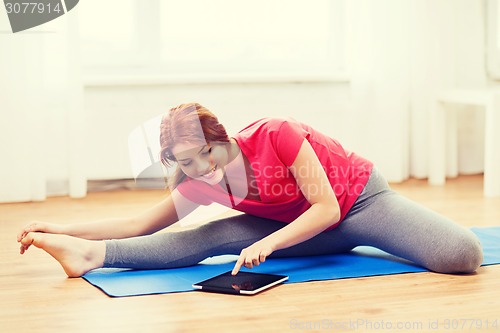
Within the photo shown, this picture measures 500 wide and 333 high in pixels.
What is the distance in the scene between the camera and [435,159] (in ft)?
12.2

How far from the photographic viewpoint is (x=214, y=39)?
378 centimetres

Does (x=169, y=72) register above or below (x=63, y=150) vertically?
above

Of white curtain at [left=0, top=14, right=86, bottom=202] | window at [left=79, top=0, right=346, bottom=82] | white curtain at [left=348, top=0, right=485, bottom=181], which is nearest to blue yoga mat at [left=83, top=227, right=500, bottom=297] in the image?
white curtain at [left=0, top=14, right=86, bottom=202]

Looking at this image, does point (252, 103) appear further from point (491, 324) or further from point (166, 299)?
point (491, 324)

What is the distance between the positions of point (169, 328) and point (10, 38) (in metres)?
1.98

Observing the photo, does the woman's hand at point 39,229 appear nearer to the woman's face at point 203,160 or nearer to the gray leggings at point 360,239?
the gray leggings at point 360,239

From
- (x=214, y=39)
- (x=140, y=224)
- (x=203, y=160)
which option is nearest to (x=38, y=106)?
(x=214, y=39)

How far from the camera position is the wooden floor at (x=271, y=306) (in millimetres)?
1629

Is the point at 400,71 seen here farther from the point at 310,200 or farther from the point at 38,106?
the point at 310,200

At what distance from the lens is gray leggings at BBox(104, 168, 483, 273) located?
2.02 m

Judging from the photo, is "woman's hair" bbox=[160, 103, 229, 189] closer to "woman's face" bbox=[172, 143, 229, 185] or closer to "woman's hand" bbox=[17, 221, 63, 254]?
"woman's face" bbox=[172, 143, 229, 185]

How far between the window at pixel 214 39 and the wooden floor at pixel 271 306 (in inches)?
64.0

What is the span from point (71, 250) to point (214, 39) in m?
1.95

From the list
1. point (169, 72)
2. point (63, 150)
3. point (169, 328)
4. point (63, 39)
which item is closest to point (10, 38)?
point (63, 39)
